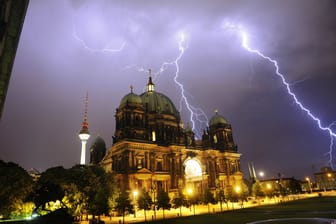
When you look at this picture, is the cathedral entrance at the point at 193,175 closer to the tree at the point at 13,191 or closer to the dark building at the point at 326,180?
the tree at the point at 13,191

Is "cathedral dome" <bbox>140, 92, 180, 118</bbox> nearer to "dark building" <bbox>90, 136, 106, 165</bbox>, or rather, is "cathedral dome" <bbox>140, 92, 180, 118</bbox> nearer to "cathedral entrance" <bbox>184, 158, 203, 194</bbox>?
"cathedral entrance" <bbox>184, 158, 203, 194</bbox>

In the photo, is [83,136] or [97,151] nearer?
[83,136]

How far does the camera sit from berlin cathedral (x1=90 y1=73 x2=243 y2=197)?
6075 centimetres

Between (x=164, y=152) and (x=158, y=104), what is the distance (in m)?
19.6

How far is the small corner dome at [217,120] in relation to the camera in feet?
301

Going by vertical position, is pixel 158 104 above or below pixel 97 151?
above

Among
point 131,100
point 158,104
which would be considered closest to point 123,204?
point 131,100

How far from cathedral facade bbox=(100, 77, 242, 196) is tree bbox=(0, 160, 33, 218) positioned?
2320cm

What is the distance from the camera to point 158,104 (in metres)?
81.6

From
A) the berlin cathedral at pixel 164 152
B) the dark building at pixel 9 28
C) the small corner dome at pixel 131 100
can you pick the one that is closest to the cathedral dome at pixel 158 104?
the berlin cathedral at pixel 164 152

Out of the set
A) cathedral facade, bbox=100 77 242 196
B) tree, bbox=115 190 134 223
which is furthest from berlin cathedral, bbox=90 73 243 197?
tree, bbox=115 190 134 223

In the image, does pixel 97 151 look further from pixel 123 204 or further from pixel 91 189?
pixel 123 204

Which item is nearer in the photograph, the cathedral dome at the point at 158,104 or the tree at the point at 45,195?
the tree at the point at 45,195

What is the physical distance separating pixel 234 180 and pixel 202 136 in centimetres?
1855
